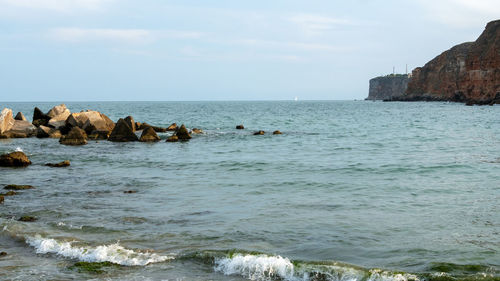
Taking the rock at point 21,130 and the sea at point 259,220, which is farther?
the rock at point 21,130

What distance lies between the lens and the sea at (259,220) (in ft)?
27.3

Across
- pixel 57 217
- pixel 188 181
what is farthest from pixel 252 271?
pixel 188 181

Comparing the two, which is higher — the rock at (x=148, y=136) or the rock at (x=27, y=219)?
the rock at (x=148, y=136)

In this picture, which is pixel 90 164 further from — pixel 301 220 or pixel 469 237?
pixel 469 237

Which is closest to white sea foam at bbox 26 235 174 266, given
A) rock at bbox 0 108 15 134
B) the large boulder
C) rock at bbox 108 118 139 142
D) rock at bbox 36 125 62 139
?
rock at bbox 108 118 139 142

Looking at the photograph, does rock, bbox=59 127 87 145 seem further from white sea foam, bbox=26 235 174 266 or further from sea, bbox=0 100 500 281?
white sea foam, bbox=26 235 174 266

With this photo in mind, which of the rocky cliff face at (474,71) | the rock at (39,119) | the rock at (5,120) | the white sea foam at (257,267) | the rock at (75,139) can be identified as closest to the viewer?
the white sea foam at (257,267)

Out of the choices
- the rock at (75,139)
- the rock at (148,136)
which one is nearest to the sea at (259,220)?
the rock at (75,139)

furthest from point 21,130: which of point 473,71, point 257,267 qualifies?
point 473,71

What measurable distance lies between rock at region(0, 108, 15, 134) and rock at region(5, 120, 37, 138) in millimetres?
268

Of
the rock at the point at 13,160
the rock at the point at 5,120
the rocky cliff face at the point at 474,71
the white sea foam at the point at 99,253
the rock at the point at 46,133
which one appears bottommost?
the white sea foam at the point at 99,253

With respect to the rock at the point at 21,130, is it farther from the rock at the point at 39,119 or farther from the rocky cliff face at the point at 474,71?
the rocky cliff face at the point at 474,71

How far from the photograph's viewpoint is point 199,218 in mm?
11750

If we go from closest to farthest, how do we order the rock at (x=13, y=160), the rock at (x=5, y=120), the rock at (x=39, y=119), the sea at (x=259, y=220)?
1. the sea at (x=259, y=220)
2. the rock at (x=13, y=160)
3. the rock at (x=5, y=120)
4. the rock at (x=39, y=119)
